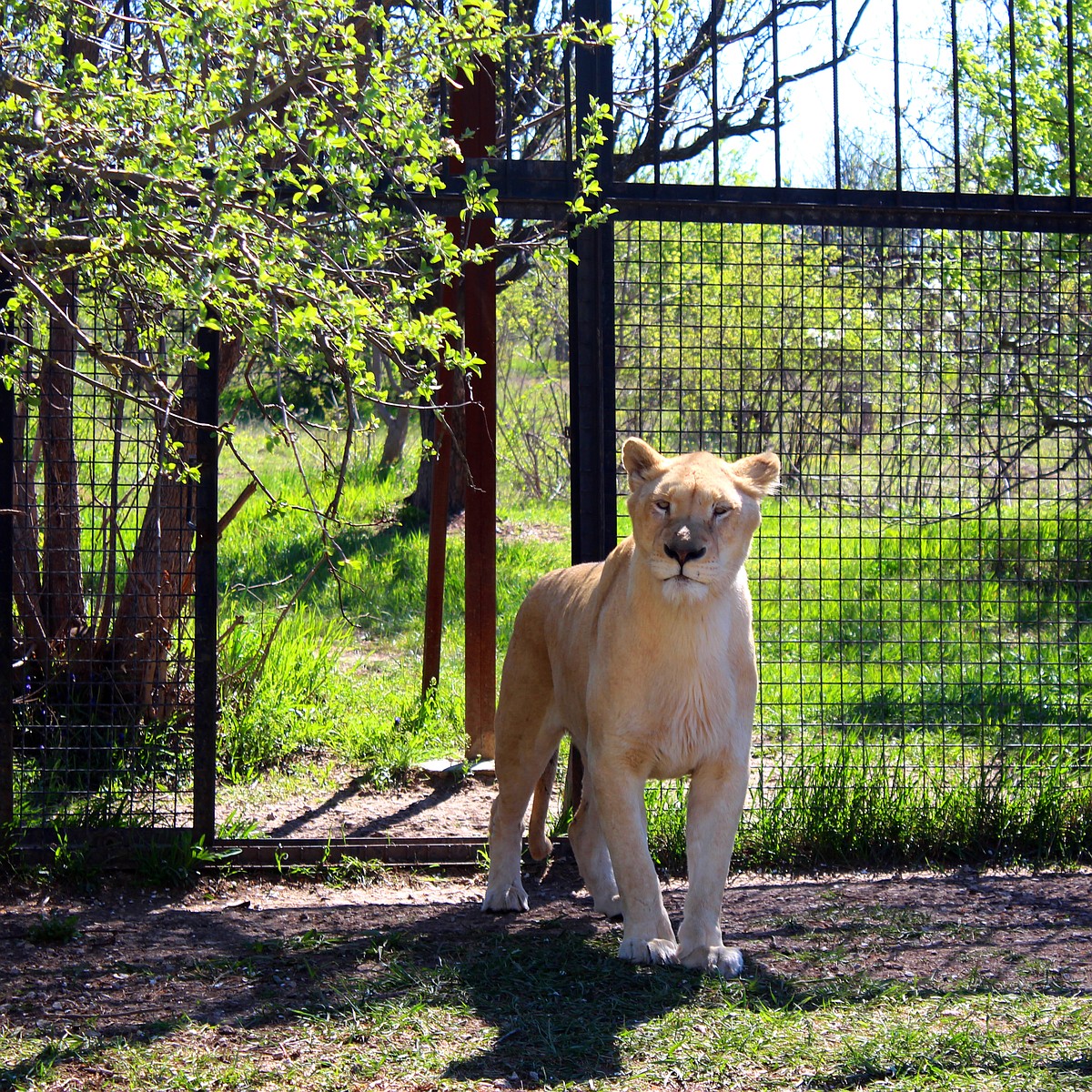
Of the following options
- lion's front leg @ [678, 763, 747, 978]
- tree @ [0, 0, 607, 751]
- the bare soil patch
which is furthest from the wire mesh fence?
lion's front leg @ [678, 763, 747, 978]

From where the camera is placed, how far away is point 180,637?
546 cm

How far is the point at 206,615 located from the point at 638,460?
2061 millimetres

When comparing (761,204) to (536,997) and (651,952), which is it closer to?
(651,952)

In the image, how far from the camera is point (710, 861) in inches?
165

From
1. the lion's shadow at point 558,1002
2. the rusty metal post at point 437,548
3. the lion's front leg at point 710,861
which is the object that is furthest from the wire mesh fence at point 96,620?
the lion's front leg at point 710,861

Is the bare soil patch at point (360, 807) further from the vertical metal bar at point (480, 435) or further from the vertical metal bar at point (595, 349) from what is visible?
the vertical metal bar at point (595, 349)

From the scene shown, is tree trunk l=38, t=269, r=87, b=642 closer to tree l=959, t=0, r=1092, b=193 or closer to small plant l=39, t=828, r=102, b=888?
small plant l=39, t=828, r=102, b=888

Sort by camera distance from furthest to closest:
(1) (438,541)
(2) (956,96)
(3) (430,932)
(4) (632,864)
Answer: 1. (1) (438,541)
2. (2) (956,96)
3. (3) (430,932)
4. (4) (632,864)

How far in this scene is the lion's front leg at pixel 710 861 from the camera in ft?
13.5

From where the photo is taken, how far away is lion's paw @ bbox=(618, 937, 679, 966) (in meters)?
4.12

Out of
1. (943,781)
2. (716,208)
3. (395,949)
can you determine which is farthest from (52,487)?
(943,781)

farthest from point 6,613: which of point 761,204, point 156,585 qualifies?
point 761,204

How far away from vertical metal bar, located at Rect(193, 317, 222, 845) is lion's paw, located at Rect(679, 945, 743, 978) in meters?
2.18

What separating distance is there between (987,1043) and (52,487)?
15.7 ft
